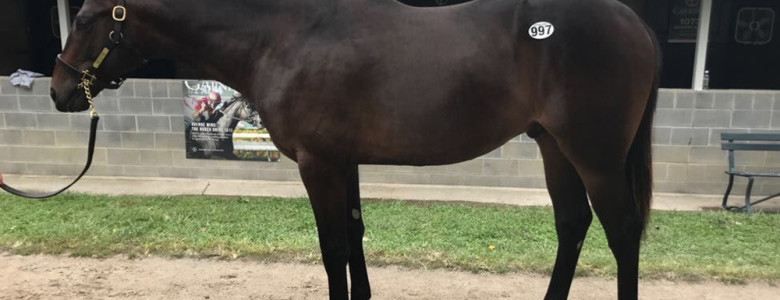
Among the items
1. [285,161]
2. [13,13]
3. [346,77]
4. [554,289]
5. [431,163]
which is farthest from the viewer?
[13,13]

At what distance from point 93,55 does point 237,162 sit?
173 inches

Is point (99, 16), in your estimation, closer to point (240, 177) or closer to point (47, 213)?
point (47, 213)

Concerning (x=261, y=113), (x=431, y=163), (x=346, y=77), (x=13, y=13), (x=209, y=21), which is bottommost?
(x=431, y=163)

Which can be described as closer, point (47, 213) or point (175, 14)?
point (175, 14)

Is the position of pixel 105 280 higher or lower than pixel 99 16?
lower

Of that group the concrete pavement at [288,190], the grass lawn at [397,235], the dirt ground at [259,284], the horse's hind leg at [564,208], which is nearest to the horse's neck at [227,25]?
the horse's hind leg at [564,208]

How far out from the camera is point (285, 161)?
654 cm

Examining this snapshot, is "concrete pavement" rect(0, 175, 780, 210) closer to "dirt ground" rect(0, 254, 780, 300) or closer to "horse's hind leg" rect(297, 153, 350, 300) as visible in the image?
"dirt ground" rect(0, 254, 780, 300)

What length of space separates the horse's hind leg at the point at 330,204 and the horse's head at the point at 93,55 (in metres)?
0.85

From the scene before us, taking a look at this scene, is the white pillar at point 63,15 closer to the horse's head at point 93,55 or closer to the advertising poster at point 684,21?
the horse's head at point 93,55

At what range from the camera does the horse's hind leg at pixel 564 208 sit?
2.58 m

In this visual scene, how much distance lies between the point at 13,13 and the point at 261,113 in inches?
398

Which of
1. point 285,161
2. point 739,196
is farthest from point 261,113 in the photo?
point 739,196

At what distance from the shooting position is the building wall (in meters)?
5.96
